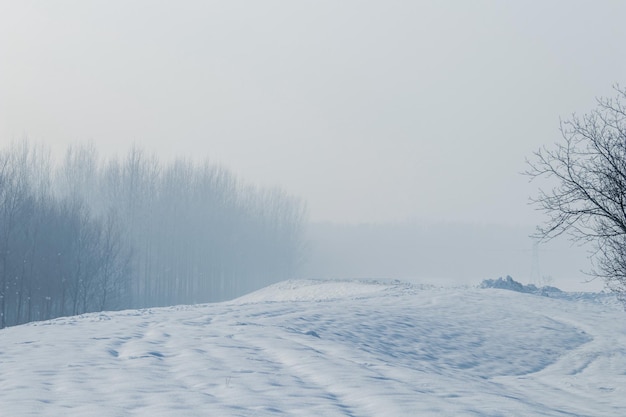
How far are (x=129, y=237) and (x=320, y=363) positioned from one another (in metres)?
47.7

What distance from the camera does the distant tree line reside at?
118ft

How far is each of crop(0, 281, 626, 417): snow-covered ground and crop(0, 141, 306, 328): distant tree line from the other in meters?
21.3

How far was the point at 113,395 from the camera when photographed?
21.3 ft

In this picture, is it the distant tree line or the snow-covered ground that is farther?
the distant tree line

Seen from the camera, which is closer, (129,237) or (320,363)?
(320,363)

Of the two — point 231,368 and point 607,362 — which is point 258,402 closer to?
point 231,368

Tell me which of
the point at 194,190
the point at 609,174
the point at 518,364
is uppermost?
the point at 194,190

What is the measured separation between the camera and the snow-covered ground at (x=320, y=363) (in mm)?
6348

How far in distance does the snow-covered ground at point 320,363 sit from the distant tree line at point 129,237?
70.0 ft

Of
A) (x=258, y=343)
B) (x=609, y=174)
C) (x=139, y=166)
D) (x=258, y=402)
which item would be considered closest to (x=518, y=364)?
(x=609, y=174)

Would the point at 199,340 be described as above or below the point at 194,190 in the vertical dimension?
below

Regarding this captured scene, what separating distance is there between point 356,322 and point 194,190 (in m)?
48.9

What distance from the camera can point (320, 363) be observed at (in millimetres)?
8781

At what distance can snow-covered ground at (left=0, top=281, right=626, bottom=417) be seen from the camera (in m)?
6.35
